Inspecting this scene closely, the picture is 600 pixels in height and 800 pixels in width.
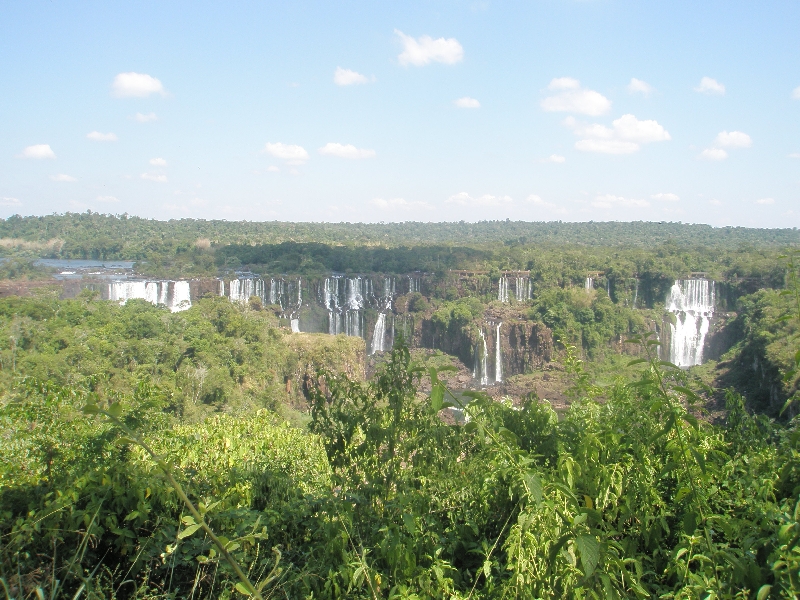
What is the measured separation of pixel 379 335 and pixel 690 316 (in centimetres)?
1543

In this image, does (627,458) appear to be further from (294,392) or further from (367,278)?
(367,278)

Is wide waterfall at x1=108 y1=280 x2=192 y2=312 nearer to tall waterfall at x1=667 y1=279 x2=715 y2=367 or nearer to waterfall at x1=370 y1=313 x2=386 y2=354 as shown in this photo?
waterfall at x1=370 y1=313 x2=386 y2=354

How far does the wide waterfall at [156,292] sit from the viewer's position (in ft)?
85.1

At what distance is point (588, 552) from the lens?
1.13 meters

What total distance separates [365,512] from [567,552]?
3.80ft

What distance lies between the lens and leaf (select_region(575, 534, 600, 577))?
3.63 feet

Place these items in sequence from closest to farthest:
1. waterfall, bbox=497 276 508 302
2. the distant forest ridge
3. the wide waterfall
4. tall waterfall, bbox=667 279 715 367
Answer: the wide waterfall
tall waterfall, bbox=667 279 715 367
waterfall, bbox=497 276 508 302
the distant forest ridge

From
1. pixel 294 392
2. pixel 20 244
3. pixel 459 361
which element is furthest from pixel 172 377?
pixel 20 244

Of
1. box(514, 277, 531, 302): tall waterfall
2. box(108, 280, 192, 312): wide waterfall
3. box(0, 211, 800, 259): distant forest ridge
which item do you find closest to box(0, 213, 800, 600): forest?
box(108, 280, 192, 312): wide waterfall

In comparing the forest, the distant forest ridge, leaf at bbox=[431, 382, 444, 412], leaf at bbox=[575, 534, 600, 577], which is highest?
the distant forest ridge

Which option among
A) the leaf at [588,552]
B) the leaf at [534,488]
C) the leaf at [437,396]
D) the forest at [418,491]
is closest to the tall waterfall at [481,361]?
the forest at [418,491]

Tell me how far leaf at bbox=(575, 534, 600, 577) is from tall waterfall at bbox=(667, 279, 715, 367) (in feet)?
88.5

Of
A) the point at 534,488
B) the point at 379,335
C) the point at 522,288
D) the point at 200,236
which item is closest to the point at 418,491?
the point at 534,488

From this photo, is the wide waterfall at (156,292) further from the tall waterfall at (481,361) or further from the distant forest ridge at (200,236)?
the tall waterfall at (481,361)
